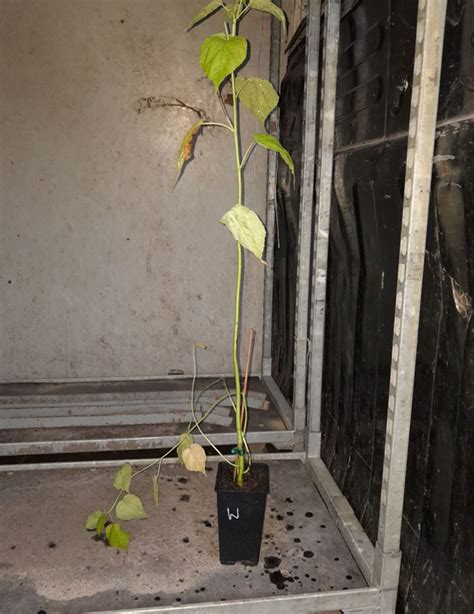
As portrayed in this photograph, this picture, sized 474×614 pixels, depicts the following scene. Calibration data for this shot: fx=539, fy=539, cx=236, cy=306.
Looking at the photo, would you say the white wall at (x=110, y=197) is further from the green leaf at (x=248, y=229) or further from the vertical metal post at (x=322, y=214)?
the green leaf at (x=248, y=229)

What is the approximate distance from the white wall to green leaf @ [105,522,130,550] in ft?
5.02

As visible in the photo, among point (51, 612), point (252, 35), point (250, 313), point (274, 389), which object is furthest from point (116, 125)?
point (51, 612)

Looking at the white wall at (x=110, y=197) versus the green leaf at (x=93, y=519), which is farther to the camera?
the white wall at (x=110, y=197)

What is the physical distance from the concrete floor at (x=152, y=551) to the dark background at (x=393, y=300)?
0.54 ft

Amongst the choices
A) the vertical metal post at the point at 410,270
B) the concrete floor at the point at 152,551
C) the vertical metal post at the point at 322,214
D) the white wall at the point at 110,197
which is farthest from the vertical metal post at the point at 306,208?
the white wall at the point at 110,197

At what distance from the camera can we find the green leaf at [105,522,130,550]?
1.33 m

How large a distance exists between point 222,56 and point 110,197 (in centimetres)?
171

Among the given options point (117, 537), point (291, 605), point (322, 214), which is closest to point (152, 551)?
point (117, 537)

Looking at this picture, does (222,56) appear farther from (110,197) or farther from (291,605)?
(110,197)

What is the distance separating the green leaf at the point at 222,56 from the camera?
3.47 ft

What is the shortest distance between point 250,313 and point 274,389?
482 mm

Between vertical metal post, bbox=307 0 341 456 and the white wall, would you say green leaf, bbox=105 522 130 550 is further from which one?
the white wall

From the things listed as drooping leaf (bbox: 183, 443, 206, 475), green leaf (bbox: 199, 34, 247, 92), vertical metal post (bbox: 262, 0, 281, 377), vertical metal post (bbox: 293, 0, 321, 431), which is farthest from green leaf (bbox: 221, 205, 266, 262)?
vertical metal post (bbox: 262, 0, 281, 377)

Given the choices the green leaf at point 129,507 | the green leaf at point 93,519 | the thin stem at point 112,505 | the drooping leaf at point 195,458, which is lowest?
the thin stem at point 112,505
